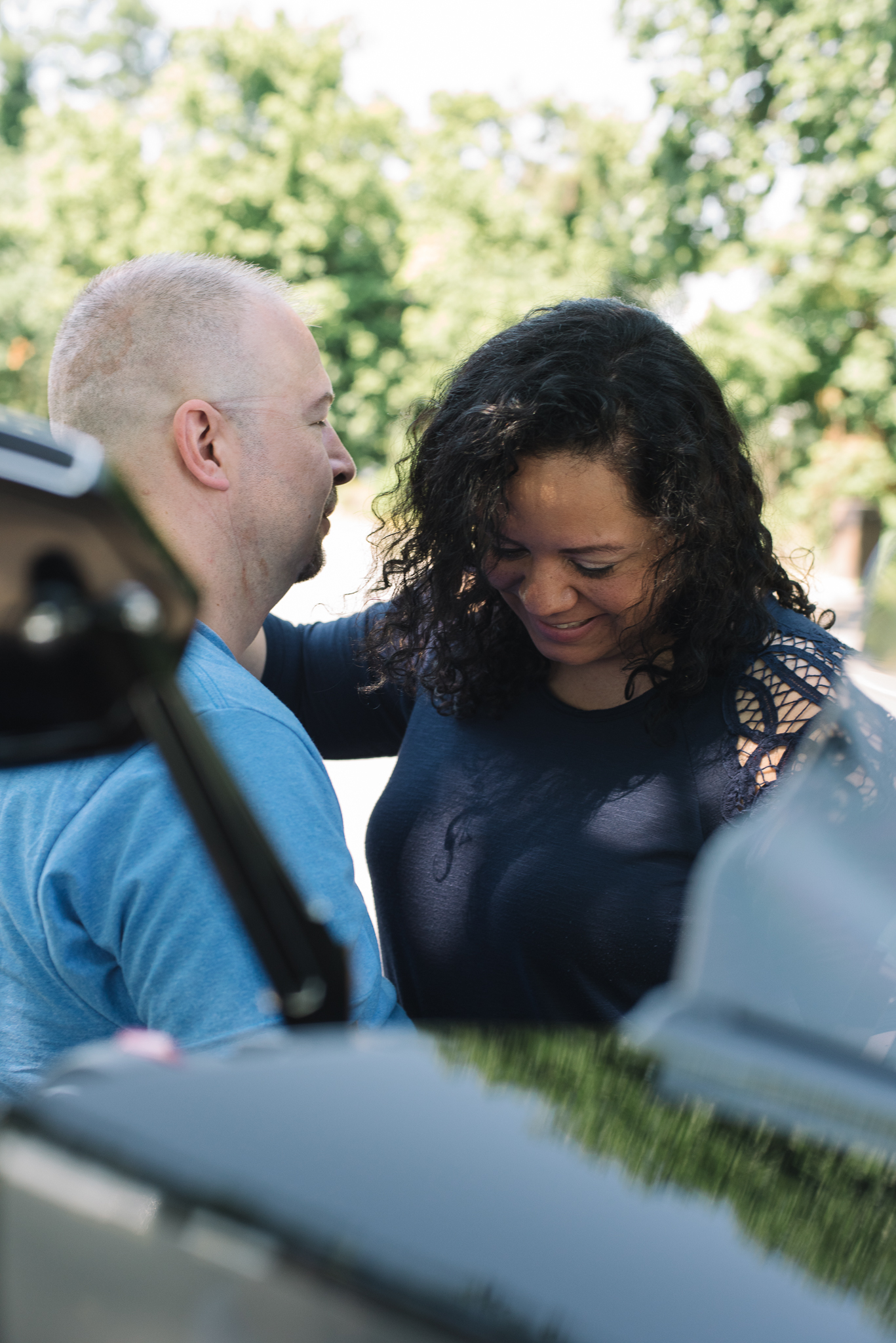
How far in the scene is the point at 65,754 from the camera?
71cm

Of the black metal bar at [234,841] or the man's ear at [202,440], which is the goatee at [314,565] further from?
the black metal bar at [234,841]

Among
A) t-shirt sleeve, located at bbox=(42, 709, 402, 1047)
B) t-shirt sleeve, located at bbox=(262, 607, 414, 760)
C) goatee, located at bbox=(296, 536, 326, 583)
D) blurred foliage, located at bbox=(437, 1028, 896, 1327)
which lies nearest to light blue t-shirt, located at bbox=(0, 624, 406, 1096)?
t-shirt sleeve, located at bbox=(42, 709, 402, 1047)

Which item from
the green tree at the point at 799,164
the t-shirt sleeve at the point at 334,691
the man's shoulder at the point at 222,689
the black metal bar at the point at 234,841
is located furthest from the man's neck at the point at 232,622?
the green tree at the point at 799,164

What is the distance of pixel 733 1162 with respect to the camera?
746mm

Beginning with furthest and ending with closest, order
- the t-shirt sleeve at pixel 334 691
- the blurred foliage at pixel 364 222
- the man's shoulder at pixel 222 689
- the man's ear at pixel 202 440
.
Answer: the blurred foliage at pixel 364 222 → the t-shirt sleeve at pixel 334 691 → the man's ear at pixel 202 440 → the man's shoulder at pixel 222 689

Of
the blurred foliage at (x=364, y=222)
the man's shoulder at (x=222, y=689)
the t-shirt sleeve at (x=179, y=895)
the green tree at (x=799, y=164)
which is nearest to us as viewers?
the t-shirt sleeve at (x=179, y=895)

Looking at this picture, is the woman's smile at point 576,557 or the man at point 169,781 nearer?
the man at point 169,781

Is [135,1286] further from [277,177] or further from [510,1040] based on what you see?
[277,177]

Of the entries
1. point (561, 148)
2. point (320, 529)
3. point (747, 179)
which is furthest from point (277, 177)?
point (320, 529)

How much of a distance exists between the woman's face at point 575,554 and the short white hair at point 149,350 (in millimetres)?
551

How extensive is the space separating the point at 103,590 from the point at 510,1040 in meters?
0.47

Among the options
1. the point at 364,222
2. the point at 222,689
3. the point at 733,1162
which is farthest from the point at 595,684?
the point at 364,222

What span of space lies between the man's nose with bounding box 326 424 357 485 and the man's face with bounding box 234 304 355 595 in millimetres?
91

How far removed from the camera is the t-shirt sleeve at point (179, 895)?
4.36 ft
